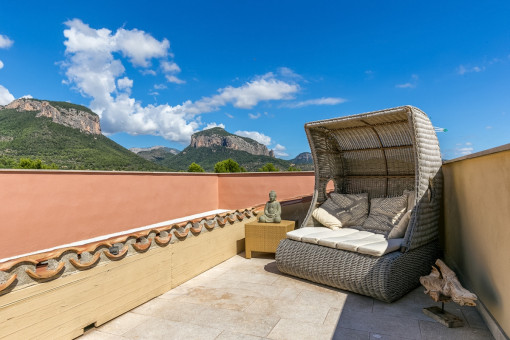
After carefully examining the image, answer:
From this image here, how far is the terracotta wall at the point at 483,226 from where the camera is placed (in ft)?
6.05

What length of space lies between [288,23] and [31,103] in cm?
3069

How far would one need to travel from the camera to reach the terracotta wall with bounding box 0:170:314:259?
4578mm

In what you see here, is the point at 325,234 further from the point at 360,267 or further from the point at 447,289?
the point at 447,289

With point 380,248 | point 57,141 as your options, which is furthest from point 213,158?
point 380,248

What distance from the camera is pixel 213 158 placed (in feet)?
145

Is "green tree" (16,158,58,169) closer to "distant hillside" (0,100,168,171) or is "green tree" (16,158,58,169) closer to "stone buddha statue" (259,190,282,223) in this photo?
"distant hillside" (0,100,168,171)

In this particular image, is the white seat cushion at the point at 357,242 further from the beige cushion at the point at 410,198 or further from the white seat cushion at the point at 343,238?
the beige cushion at the point at 410,198

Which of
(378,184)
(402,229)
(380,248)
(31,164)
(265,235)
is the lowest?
(265,235)

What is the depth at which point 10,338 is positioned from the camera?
165 centimetres

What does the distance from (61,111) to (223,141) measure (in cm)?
2309

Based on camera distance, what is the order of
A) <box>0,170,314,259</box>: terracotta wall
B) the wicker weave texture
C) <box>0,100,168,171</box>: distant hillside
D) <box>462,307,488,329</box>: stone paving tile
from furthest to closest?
<box>0,100,168,171</box>: distant hillside, <box>0,170,314,259</box>: terracotta wall, the wicker weave texture, <box>462,307,488,329</box>: stone paving tile

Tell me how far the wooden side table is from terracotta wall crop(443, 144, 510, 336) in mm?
1883

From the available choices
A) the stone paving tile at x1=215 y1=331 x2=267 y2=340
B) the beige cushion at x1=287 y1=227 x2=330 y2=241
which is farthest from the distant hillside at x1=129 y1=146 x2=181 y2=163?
the stone paving tile at x1=215 y1=331 x2=267 y2=340

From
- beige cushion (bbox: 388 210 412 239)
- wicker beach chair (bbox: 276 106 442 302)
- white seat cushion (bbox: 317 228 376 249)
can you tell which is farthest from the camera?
beige cushion (bbox: 388 210 412 239)
